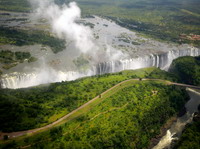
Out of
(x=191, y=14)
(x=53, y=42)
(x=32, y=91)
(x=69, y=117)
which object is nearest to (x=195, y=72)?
(x=69, y=117)

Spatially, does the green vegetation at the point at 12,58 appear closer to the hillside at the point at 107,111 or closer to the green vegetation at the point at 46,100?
the green vegetation at the point at 46,100

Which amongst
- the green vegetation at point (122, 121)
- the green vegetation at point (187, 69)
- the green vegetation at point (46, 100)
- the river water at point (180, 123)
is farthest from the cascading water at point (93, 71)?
the river water at point (180, 123)

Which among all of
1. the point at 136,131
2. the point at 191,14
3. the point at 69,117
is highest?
the point at 191,14

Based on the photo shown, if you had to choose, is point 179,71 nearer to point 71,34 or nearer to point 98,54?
point 98,54

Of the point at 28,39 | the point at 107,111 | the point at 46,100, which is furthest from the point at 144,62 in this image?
the point at 28,39

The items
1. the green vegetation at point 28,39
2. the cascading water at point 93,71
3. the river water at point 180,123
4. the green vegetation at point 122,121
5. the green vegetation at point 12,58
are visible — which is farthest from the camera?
the green vegetation at point 28,39

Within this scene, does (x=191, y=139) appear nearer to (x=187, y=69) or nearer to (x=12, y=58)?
(x=187, y=69)
